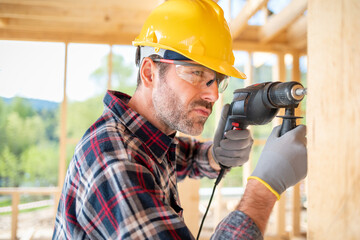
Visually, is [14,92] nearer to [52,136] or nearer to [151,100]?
[52,136]

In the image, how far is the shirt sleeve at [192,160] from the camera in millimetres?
1649

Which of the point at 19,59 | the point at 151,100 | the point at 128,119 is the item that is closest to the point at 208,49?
the point at 151,100

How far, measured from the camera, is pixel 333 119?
474mm

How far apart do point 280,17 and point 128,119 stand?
9.25ft

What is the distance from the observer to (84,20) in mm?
3545

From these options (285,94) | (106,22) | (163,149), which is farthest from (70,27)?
(285,94)

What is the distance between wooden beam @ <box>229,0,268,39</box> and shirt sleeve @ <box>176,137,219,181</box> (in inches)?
70.5

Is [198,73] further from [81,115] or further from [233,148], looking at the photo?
[81,115]

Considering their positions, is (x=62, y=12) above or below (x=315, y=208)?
above

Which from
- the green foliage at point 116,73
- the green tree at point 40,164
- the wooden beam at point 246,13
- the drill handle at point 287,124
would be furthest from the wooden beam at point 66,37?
the drill handle at point 287,124

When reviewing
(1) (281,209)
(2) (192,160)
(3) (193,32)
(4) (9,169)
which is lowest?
(1) (281,209)

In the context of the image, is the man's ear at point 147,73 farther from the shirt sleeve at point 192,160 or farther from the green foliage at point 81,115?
the green foliage at point 81,115

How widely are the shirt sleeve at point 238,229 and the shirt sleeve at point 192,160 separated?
0.77 m

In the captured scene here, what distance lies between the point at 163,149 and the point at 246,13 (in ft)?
8.00
